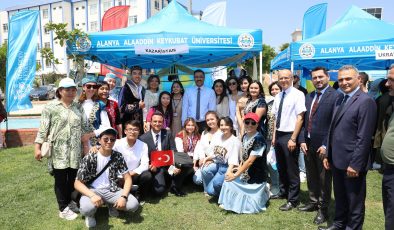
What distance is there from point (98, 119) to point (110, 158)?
681 millimetres

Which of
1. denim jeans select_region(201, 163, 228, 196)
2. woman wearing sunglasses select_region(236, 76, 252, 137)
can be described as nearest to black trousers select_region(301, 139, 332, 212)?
denim jeans select_region(201, 163, 228, 196)

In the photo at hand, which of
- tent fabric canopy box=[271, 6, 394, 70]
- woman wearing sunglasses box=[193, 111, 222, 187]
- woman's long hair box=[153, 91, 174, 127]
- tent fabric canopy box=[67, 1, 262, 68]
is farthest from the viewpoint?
tent fabric canopy box=[271, 6, 394, 70]

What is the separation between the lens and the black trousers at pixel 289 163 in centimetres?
405

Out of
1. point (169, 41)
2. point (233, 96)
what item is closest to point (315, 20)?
point (233, 96)

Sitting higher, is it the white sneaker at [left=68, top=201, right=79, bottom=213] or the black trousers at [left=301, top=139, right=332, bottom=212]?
the black trousers at [left=301, top=139, right=332, bottom=212]

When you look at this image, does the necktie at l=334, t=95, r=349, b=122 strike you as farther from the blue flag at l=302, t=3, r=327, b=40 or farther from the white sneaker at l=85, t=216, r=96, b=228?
the blue flag at l=302, t=3, r=327, b=40

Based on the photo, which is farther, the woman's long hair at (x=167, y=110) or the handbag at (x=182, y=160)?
the woman's long hair at (x=167, y=110)

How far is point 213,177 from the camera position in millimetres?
4523

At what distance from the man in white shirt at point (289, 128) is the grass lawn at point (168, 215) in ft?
1.19

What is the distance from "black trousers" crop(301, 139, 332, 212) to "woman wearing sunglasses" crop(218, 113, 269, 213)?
58 cm

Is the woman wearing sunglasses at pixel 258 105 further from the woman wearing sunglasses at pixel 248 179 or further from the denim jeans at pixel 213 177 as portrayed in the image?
the denim jeans at pixel 213 177

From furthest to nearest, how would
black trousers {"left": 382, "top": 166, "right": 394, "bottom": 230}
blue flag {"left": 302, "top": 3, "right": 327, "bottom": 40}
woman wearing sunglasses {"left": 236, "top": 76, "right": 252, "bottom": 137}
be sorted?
blue flag {"left": 302, "top": 3, "right": 327, "bottom": 40} → woman wearing sunglasses {"left": 236, "top": 76, "right": 252, "bottom": 137} → black trousers {"left": 382, "top": 166, "right": 394, "bottom": 230}

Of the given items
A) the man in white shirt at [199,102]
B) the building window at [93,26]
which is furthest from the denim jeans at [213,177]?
the building window at [93,26]

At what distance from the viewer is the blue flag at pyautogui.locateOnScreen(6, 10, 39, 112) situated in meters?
7.83
